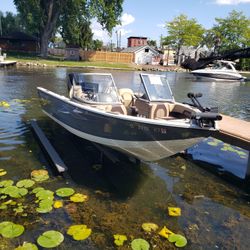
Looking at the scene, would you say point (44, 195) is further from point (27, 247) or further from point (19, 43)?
point (19, 43)

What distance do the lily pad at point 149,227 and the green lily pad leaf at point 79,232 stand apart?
37.7 inches

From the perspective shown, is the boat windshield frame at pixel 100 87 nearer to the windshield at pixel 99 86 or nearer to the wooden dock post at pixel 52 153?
the windshield at pixel 99 86

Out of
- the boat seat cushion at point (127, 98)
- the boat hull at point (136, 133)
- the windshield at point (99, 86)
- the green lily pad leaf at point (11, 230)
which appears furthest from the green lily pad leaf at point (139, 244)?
the boat seat cushion at point (127, 98)

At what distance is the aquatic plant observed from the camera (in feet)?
16.8

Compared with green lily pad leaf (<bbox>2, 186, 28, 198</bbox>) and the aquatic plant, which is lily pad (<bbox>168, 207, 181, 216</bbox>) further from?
green lily pad leaf (<bbox>2, 186, 28, 198</bbox>)

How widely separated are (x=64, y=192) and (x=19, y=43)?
207 ft

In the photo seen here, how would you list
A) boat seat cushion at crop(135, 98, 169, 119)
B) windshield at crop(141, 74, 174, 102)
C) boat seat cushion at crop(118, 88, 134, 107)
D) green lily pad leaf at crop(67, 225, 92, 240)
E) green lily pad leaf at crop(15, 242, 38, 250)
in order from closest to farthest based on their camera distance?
green lily pad leaf at crop(15, 242, 38, 250)
green lily pad leaf at crop(67, 225, 92, 240)
boat seat cushion at crop(135, 98, 169, 119)
windshield at crop(141, 74, 174, 102)
boat seat cushion at crop(118, 88, 134, 107)

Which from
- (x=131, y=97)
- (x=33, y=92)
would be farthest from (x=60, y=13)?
(x=131, y=97)

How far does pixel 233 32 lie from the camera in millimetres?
Result: 76938

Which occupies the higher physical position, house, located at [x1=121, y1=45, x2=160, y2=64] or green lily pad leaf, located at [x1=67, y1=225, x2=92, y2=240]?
house, located at [x1=121, y1=45, x2=160, y2=64]

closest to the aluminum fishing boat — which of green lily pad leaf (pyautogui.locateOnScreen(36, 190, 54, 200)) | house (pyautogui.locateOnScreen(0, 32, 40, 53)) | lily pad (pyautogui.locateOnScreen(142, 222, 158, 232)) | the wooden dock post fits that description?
the wooden dock post

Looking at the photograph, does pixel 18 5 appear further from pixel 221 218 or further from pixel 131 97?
pixel 221 218

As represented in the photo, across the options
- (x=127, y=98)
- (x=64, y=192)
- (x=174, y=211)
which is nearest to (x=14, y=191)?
(x=64, y=192)

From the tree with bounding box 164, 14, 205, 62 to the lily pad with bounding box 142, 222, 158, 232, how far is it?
75.5 metres
